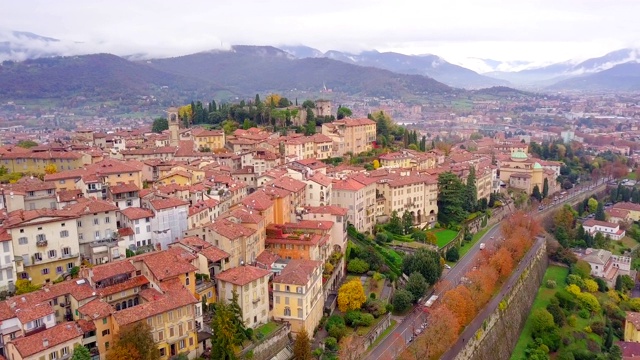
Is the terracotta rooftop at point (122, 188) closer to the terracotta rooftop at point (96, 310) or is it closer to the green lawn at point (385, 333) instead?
the terracotta rooftop at point (96, 310)

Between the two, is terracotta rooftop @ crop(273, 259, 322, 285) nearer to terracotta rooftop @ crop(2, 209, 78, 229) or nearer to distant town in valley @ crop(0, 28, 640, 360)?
distant town in valley @ crop(0, 28, 640, 360)

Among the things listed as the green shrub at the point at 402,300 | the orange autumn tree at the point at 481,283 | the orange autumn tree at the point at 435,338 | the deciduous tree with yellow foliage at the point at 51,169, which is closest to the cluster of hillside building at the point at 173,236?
the deciduous tree with yellow foliage at the point at 51,169

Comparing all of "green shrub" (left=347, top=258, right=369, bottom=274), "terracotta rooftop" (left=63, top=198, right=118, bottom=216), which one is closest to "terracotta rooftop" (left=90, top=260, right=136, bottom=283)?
"terracotta rooftop" (left=63, top=198, right=118, bottom=216)

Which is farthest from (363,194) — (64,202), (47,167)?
(47,167)

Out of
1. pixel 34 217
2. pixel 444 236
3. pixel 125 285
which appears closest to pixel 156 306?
pixel 125 285

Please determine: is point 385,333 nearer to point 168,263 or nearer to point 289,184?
point 168,263

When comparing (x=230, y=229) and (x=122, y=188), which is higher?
(x=122, y=188)

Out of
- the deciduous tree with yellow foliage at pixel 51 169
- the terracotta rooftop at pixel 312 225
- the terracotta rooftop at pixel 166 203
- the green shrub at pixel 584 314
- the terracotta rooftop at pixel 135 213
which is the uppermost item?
the deciduous tree with yellow foliage at pixel 51 169
